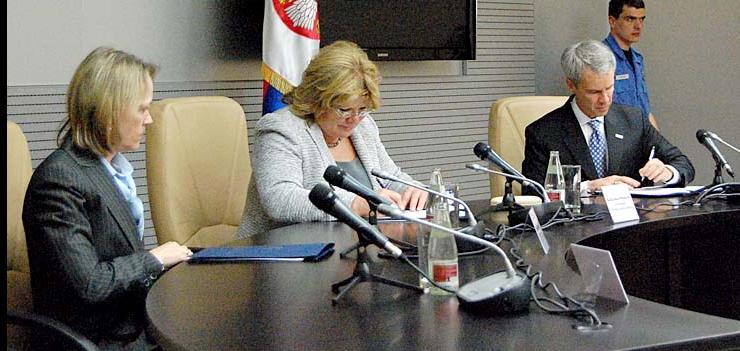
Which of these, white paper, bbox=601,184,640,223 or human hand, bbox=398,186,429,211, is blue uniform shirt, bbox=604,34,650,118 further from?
human hand, bbox=398,186,429,211

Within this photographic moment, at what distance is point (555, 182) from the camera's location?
3.23m

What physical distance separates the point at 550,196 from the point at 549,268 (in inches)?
38.2

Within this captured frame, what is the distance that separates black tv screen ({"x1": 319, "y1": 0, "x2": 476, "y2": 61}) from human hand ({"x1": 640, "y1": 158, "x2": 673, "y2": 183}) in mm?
1807

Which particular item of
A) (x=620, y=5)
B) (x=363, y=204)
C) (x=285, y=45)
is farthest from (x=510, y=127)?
(x=620, y=5)

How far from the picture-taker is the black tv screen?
16.2ft

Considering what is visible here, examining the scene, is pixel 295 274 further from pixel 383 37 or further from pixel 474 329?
pixel 383 37

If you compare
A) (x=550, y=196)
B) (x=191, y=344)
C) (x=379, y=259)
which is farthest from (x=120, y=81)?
(x=550, y=196)

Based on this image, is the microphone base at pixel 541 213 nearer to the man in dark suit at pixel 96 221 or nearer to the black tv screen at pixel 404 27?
the man in dark suit at pixel 96 221

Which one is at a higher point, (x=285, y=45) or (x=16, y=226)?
(x=285, y=45)

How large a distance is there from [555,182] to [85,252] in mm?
1543

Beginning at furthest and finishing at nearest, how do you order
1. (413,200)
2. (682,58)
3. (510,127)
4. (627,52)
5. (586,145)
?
(682,58) < (627,52) < (510,127) < (586,145) < (413,200)

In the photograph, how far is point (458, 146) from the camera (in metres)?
5.72

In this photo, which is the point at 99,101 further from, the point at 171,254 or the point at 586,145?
the point at 586,145

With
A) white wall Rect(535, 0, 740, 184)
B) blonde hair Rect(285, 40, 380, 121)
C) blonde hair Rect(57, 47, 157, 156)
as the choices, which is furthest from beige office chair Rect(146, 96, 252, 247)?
white wall Rect(535, 0, 740, 184)
